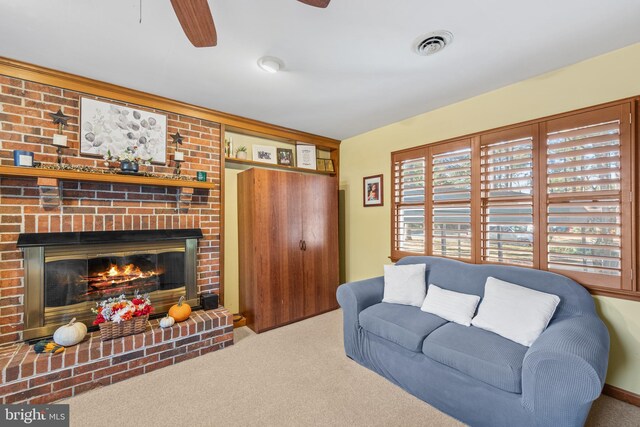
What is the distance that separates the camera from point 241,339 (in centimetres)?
298

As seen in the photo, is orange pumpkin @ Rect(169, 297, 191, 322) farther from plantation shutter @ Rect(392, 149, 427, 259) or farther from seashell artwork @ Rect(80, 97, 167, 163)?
plantation shutter @ Rect(392, 149, 427, 259)

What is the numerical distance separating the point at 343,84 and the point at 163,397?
2.87 m

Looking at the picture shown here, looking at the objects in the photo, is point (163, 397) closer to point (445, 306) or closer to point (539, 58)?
point (445, 306)

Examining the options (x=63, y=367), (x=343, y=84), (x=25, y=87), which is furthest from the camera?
(x=343, y=84)

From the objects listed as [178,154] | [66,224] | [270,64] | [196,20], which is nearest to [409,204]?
[270,64]

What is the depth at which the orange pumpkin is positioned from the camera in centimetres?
266

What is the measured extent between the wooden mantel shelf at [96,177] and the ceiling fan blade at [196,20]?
61.4 inches

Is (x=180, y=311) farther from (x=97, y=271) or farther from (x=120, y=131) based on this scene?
(x=120, y=131)

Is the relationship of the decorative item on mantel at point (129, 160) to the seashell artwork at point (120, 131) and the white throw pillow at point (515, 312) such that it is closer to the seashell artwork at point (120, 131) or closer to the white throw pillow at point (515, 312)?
the seashell artwork at point (120, 131)

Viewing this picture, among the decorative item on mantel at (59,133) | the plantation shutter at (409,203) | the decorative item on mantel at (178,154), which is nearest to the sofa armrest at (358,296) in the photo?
the plantation shutter at (409,203)

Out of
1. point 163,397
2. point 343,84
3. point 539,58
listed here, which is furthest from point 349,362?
point 539,58

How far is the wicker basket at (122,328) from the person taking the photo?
7.38 ft

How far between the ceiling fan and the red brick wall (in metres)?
1.76

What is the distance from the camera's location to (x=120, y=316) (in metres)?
2.29
